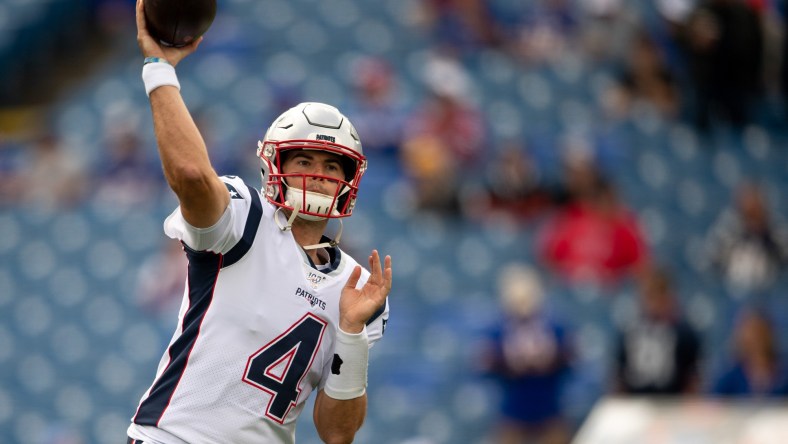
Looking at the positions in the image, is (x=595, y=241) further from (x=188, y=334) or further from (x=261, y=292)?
(x=188, y=334)

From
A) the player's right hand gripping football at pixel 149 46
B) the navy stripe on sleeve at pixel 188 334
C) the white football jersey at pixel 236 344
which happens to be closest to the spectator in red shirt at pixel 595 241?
the white football jersey at pixel 236 344

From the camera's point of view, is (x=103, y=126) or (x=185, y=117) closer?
(x=185, y=117)

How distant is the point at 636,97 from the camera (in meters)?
9.89

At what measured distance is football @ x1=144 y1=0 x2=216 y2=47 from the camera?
330 cm

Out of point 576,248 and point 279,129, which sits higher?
point 279,129

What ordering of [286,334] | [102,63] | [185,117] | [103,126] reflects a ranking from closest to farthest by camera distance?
1. [185,117]
2. [286,334]
3. [103,126]
4. [102,63]

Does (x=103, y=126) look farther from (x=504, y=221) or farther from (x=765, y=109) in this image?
(x=765, y=109)

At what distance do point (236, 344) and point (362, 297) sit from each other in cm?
45

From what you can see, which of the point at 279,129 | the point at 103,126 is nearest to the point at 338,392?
the point at 279,129

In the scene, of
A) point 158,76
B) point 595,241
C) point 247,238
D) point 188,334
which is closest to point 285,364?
point 188,334

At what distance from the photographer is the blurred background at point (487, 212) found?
7.89 meters

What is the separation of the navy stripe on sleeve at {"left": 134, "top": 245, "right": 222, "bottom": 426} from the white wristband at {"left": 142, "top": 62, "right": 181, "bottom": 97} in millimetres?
511

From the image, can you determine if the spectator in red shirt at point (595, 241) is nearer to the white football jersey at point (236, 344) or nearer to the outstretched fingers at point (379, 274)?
the outstretched fingers at point (379, 274)

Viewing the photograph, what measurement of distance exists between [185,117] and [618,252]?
6043 mm
